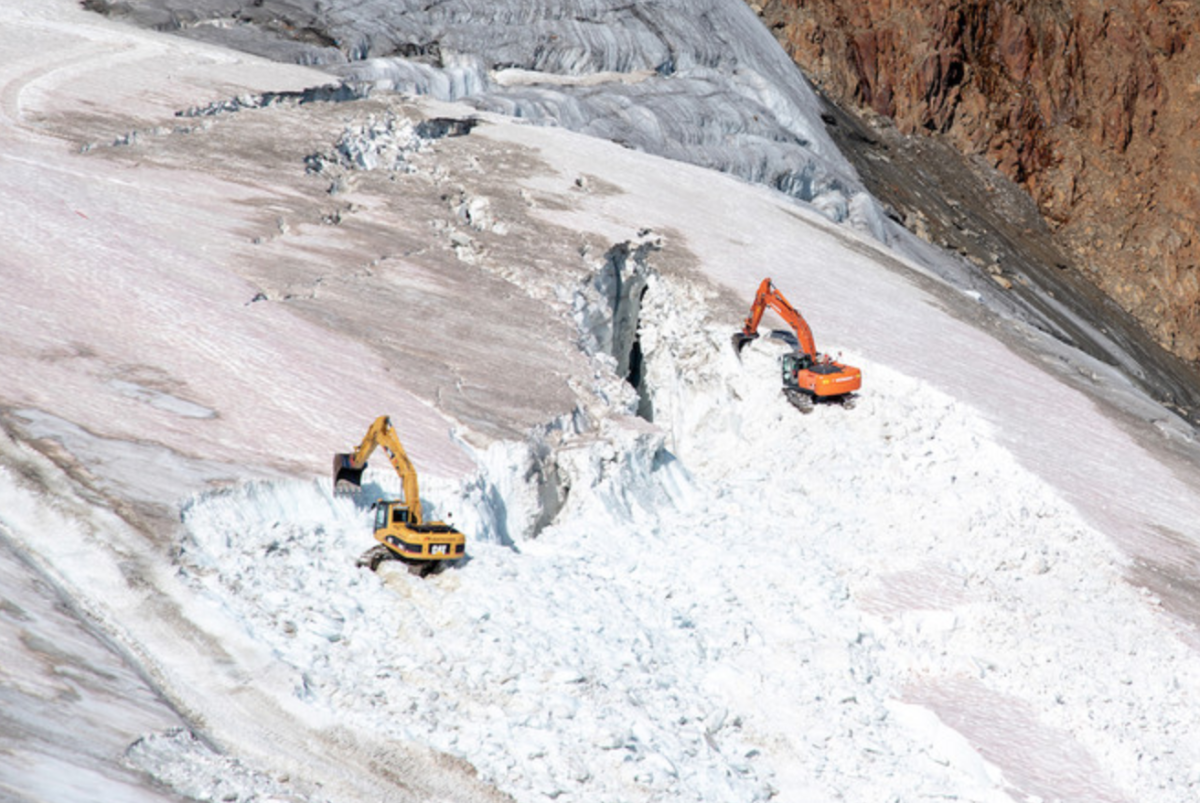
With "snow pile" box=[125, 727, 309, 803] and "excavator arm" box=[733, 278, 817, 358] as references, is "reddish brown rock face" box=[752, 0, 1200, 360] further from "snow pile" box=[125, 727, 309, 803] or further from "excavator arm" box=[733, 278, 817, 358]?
"snow pile" box=[125, 727, 309, 803]

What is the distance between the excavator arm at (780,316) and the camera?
22438 millimetres

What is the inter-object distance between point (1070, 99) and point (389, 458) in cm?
5693

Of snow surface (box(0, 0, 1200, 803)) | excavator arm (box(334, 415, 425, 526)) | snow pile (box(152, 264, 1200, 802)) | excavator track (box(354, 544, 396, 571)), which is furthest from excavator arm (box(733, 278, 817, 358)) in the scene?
excavator track (box(354, 544, 396, 571))

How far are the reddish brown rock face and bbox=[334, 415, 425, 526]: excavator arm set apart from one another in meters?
48.2

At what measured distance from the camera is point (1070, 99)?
63688mm

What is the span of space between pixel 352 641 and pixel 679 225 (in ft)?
57.8

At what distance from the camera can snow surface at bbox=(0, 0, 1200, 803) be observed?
1243cm

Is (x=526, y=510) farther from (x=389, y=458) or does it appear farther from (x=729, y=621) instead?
(x=729, y=621)

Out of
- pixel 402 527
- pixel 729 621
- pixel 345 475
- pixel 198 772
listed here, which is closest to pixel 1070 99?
pixel 729 621

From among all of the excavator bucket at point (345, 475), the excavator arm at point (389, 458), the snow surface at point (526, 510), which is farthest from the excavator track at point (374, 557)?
the excavator bucket at point (345, 475)

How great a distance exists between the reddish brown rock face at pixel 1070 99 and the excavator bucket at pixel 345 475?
48.2 meters

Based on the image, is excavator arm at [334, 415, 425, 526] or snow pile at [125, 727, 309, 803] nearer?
snow pile at [125, 727, 309, 803]

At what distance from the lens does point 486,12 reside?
41875 mm

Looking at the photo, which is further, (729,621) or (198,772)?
(729,621)
